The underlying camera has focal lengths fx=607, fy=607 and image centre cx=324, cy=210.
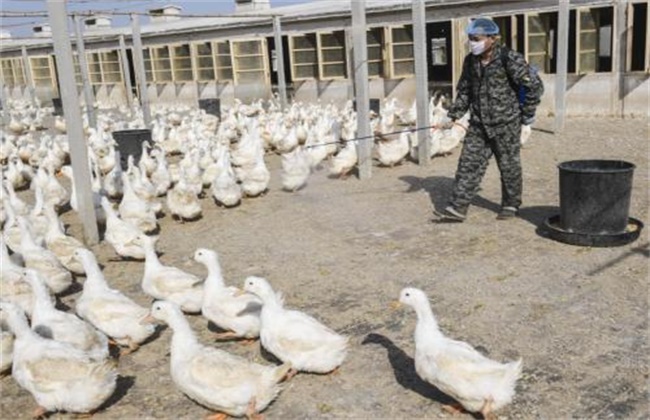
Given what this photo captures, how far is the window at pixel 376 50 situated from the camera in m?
20.3

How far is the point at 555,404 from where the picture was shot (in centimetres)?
380

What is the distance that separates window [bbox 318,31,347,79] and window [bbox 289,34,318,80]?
52 cm

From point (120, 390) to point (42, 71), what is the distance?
1301 inches

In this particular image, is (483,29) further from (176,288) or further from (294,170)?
(176,288)

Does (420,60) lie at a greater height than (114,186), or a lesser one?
greater

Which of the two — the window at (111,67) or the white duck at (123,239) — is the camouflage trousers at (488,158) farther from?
the window at (111,67)

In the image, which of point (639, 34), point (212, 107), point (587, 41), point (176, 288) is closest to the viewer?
point (176, 288)

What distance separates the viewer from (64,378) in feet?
12.8

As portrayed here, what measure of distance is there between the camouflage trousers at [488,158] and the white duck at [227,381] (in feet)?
13.9

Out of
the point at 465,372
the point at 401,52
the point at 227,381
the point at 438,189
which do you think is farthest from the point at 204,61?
the point at 465,372

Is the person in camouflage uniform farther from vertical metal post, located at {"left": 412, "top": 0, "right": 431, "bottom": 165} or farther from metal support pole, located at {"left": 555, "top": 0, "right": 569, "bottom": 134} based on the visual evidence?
metal support pole, located at {"left": 555, "top": 0, "right": 569, "bottom": 134}

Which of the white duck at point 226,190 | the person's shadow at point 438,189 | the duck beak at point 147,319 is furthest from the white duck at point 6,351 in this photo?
the person's shadow at point 438,189

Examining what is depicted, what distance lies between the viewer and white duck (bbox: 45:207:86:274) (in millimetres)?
6727

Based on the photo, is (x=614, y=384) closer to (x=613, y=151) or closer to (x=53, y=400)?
(x=53, y=400)
